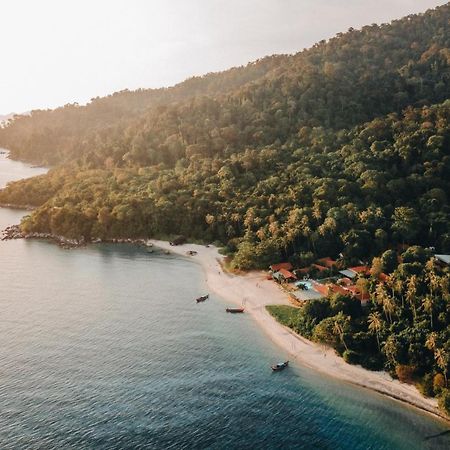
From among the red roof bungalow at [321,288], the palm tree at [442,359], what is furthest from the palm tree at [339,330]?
the red roof bungalow at [321,288]

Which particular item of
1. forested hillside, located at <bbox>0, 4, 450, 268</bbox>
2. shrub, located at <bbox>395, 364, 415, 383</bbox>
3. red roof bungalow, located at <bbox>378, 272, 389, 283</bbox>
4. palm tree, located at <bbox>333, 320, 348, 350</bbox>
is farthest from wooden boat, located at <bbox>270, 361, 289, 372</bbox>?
forested hillside, located at <bbox>0, 4, 450, 268</bbox>

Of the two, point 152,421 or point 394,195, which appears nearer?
point 152,421

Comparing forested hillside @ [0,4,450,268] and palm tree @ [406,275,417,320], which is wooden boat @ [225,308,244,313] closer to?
forested hillside @ [0,4,450,268]

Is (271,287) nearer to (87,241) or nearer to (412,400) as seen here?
(412,400)

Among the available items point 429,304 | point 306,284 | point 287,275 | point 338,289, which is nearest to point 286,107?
point 287,275

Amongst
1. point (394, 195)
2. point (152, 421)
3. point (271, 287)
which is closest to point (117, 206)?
point (271, 287)

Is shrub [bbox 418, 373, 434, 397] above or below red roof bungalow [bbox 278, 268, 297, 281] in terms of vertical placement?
below
